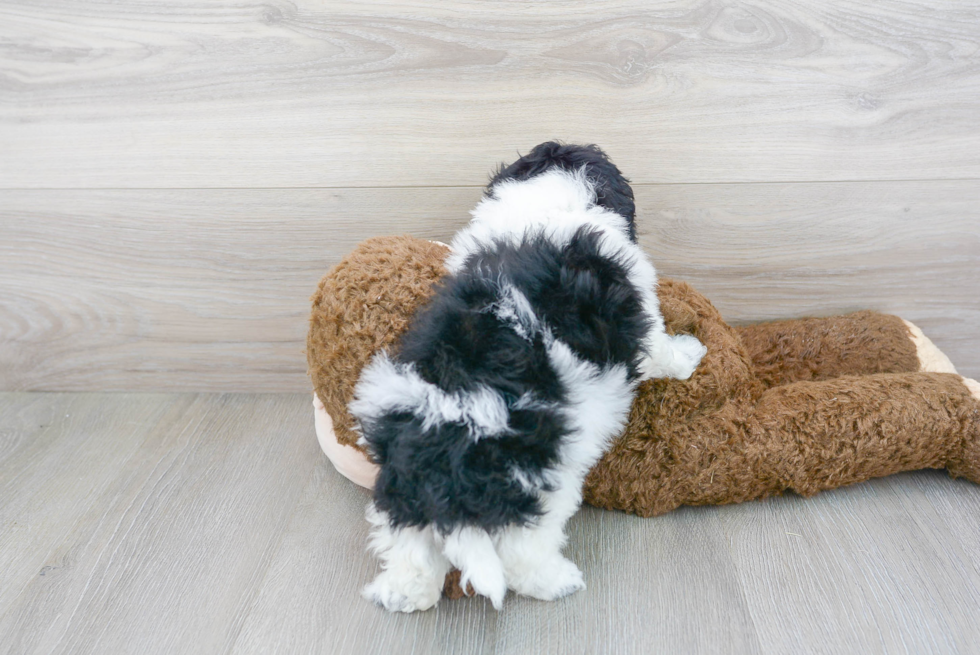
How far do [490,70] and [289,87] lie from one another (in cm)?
32

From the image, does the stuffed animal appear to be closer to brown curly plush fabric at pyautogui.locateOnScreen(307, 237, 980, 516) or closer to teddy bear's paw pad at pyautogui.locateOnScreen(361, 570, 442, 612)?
brown curly plush fabric at pyautogui.locateOnScreen(307, 237, 980, 516)

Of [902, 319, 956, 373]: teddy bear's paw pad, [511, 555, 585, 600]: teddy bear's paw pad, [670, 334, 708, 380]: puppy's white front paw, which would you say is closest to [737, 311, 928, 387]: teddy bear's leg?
[902, 319, 956, 373]: teddy bear's paw pad

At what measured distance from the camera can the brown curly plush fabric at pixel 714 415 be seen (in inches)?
33.1

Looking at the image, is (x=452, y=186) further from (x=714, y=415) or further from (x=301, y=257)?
(x=714, y=415)

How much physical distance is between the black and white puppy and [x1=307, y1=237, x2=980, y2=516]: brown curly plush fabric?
A: 76 millimetres

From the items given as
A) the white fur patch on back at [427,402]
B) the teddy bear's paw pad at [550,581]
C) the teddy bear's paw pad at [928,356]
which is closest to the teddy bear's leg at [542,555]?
the teddy bear's paw pad at [550,581]

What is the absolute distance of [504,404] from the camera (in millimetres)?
692

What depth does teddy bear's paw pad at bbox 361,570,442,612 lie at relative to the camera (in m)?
0.77

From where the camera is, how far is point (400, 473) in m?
0.69

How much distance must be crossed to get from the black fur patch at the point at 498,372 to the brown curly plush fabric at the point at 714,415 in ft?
0.43

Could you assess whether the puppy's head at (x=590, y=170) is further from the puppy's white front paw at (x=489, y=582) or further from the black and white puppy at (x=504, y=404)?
the puppy's white front paw at (x=489, y=582)

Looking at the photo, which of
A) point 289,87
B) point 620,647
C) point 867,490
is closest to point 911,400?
point 867,490

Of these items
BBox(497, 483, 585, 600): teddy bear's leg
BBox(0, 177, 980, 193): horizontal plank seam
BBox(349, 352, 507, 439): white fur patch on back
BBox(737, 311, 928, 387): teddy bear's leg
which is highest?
BBox(0, 177, 980, 193): horizontal plank seam

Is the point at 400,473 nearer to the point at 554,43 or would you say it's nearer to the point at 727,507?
the point at 727,507
